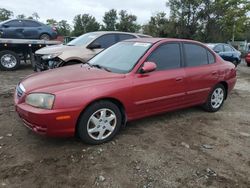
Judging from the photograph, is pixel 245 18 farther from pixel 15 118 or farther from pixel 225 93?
pixel 15 118

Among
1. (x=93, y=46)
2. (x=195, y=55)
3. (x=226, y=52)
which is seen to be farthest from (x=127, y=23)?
(x=195, y=55)

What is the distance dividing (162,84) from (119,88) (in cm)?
91

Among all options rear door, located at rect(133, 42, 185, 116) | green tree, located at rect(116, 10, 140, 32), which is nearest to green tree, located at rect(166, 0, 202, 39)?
green tree, located at rect(116, 10, 140, 32)

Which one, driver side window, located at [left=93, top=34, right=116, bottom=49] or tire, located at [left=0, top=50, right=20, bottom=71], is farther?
tire, located at [left=0, top=50, right=20, bottom=71]

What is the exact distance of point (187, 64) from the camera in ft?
17.8

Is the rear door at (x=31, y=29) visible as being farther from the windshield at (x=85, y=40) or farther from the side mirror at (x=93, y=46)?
the side mirror at (x=93, y=46)

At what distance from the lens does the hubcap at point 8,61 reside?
11773 mm

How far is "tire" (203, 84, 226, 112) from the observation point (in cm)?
603

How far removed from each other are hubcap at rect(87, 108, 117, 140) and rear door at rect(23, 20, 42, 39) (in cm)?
1143

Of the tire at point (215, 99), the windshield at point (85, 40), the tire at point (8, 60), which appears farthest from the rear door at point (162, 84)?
the tire at point (8, 60)

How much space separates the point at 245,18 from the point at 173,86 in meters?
36.3

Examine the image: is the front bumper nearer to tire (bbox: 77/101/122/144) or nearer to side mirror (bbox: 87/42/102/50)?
tire (bbox: 77/101/122/144)

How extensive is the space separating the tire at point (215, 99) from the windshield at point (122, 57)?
1.92 m

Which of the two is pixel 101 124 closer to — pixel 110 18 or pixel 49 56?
pixel 49 56
